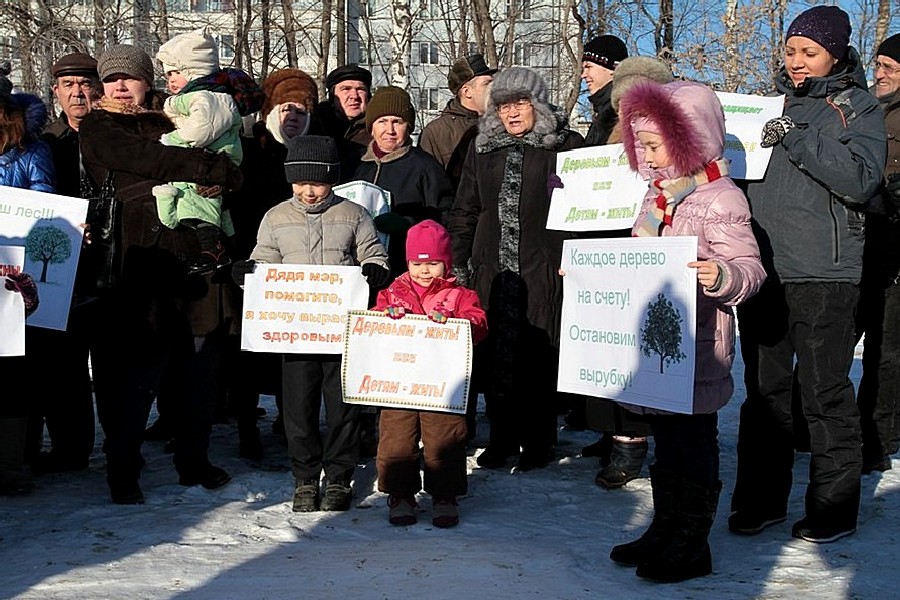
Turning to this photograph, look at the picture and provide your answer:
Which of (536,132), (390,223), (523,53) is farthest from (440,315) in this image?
(523,53)

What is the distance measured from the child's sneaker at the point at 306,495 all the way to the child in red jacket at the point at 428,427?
1.25ft

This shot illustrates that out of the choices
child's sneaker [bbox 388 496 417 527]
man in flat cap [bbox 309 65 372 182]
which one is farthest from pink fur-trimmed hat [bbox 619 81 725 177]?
man in flat cap [bbox 309 65 372 182]

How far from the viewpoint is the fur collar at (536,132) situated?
6.17 m

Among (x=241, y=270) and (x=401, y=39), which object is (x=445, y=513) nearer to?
(x=241, y=270)

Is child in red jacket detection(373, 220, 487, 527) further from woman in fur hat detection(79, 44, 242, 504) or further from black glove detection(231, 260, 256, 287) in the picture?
woman in fur hat detection(79, 44, 242, 504)

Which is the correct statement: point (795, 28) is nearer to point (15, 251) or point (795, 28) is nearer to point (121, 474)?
point (15, 251)

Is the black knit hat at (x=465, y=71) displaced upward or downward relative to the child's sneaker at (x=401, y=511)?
upward

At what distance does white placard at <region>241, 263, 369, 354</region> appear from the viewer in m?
5.40

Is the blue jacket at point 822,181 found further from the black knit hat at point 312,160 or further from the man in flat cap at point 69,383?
the man in flat cap at point 69,383

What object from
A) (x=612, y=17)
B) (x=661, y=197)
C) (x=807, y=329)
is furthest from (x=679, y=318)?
(x=612, y=17)

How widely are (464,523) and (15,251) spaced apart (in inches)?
93.4

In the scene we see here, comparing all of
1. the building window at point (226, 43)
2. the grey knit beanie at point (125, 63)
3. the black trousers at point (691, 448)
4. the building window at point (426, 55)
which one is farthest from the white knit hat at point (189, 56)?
the building window at point (426, 55)

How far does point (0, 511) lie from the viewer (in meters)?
5.36

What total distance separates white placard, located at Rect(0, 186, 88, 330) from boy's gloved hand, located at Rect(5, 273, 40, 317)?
1.08ft
